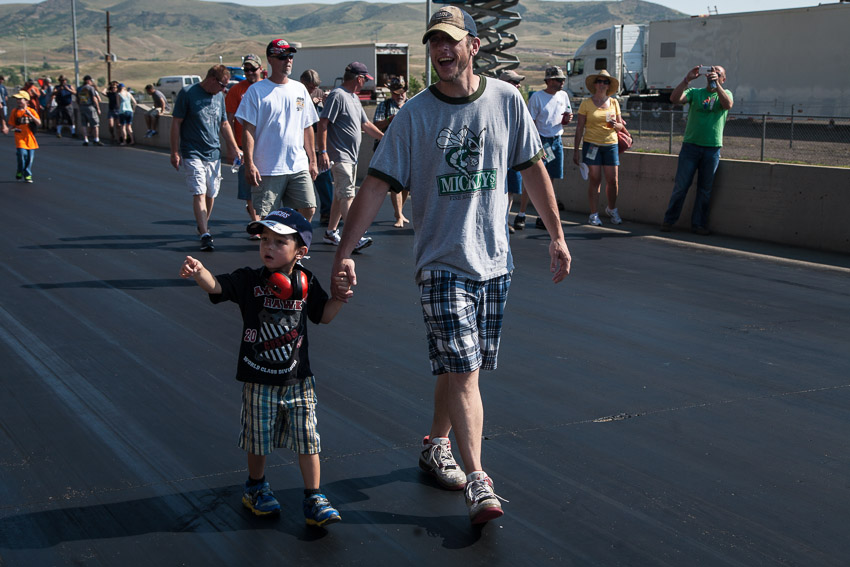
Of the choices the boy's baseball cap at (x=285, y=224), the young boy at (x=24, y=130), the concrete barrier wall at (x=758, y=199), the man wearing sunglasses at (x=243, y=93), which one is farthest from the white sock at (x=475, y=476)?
the young boy at (x=24, y=130)

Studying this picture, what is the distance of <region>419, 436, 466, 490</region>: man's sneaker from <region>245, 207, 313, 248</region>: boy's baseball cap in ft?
3.75

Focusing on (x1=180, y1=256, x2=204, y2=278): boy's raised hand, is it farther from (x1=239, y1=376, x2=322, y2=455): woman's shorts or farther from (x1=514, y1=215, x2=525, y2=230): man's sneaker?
(x1=514, y1=215, x2=525, y2=230): man's sneaker

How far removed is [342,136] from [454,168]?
Result: 6627 mm

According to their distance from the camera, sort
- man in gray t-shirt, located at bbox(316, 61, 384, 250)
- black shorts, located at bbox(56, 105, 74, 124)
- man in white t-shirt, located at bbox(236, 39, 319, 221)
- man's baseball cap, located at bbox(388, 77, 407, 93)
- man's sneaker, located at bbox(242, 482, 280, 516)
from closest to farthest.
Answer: man's sneaker, located at bbox(242, 482, 280, 516) < man in white t-shirt, located at bbox(236, 39, 319, 221) < man in gray t-shirt, located at bbox(316, 61, 384, 250) < man's baseball cap, located at bbox(388, 77, 407, 93) < black shorts, located at bbox(56, 105, 74, 124)

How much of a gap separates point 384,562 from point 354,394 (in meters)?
2.01

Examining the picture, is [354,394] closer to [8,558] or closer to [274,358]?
[274,358]

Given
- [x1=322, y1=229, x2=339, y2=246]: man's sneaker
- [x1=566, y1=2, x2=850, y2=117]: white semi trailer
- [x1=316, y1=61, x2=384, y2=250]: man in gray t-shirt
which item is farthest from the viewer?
[x1=566, y1=2, x2=850, y2=117]: white semi trailer

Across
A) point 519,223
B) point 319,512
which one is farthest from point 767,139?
point 319,512

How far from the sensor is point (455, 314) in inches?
157

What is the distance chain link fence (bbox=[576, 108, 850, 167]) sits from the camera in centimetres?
1327

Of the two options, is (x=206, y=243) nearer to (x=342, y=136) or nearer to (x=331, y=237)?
(x=331, y=237)

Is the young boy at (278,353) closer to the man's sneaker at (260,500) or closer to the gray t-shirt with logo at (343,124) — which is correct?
the man's sneaker at (260,500)

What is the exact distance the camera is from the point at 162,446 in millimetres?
4742

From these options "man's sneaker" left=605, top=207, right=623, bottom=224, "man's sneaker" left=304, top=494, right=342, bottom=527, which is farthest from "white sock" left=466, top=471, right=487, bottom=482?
"man's sneaker" left=605, top=207, right=623, bottom=224
